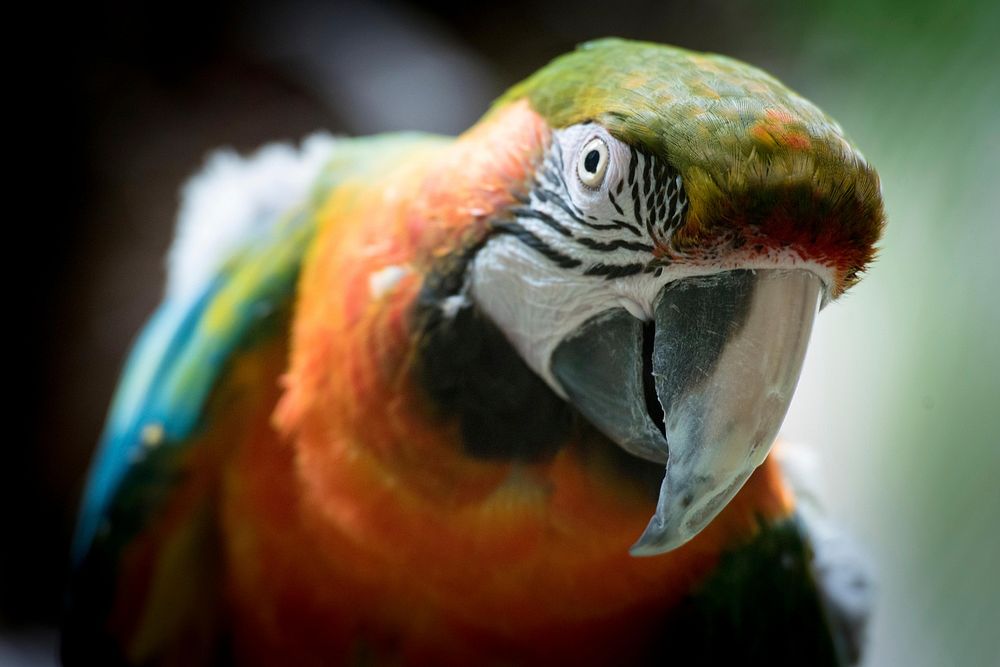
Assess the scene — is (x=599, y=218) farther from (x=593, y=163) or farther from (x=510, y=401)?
(x=510, y=401)

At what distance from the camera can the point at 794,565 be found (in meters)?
1.14

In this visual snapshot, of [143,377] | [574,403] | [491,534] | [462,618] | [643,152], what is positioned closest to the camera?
[643,152]

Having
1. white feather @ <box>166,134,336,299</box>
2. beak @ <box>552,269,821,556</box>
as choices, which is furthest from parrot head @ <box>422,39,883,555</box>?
white feather @ <box>166,134,336,299</box>

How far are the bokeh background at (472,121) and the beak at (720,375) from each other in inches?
5.3

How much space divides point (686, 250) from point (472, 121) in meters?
1.84

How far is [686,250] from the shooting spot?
68 cm

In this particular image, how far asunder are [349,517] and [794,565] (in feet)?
2.01

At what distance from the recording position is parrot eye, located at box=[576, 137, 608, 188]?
2.43 feet

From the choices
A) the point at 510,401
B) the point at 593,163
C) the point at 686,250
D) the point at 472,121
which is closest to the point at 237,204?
the point at 472,121

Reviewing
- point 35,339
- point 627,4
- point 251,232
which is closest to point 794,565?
point 251,232

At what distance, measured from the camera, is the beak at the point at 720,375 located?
0.68 meters

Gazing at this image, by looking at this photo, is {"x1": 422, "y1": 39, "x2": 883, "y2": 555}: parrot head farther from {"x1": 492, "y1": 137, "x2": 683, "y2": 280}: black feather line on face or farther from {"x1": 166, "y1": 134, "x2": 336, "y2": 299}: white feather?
{"x1": 166, "y1": 134, "x2": 336, "y2": 299}: white feather

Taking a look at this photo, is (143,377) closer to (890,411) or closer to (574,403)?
(574,403)

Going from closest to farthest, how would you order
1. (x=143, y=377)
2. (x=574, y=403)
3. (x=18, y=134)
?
(x=574, y=403) < (x=143, y=377) < (x=18, y=134)
